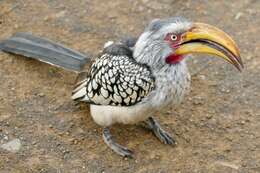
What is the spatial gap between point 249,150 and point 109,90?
4.04 feet

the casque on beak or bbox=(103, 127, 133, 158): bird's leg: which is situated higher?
the casque on beak

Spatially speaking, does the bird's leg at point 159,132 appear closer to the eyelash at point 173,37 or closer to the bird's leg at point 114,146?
the bird's leg at point 114,146

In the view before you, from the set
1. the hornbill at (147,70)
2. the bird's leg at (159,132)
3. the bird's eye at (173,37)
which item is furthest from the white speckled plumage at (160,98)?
the bird's leg at (159,132)

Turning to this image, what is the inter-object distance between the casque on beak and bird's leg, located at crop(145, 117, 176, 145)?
0.89 meters

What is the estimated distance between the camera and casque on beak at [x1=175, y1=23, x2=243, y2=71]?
4.00m

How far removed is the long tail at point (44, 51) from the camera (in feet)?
16.3

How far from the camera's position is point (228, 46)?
157 inches

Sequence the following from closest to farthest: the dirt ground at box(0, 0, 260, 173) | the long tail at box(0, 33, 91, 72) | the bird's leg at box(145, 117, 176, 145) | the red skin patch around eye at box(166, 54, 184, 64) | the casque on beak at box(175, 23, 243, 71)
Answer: the casque on beak at box(175, 23, 243, 71) < the red skin patch around eye at box(166, 54, 184, 64) < the dirt ground at box(0, 0, 260, 173) < the bird's leg at box(145, 117, 176, 145) < the long tail at box(0, 33, 91, 72)

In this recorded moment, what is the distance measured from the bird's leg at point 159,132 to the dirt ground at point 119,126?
0.05 meters

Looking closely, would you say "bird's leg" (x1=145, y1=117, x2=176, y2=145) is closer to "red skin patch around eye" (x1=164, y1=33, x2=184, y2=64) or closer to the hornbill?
the hornbill

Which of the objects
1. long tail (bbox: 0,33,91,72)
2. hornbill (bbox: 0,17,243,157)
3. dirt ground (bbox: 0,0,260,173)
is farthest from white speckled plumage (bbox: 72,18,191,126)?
long tail (bbox: 0,33,91,72)

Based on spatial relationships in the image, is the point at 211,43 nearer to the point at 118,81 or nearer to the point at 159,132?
the point at 118,81

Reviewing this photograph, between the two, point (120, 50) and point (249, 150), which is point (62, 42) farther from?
point (249, 150)

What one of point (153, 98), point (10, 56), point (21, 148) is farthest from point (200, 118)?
point (10, 56)
